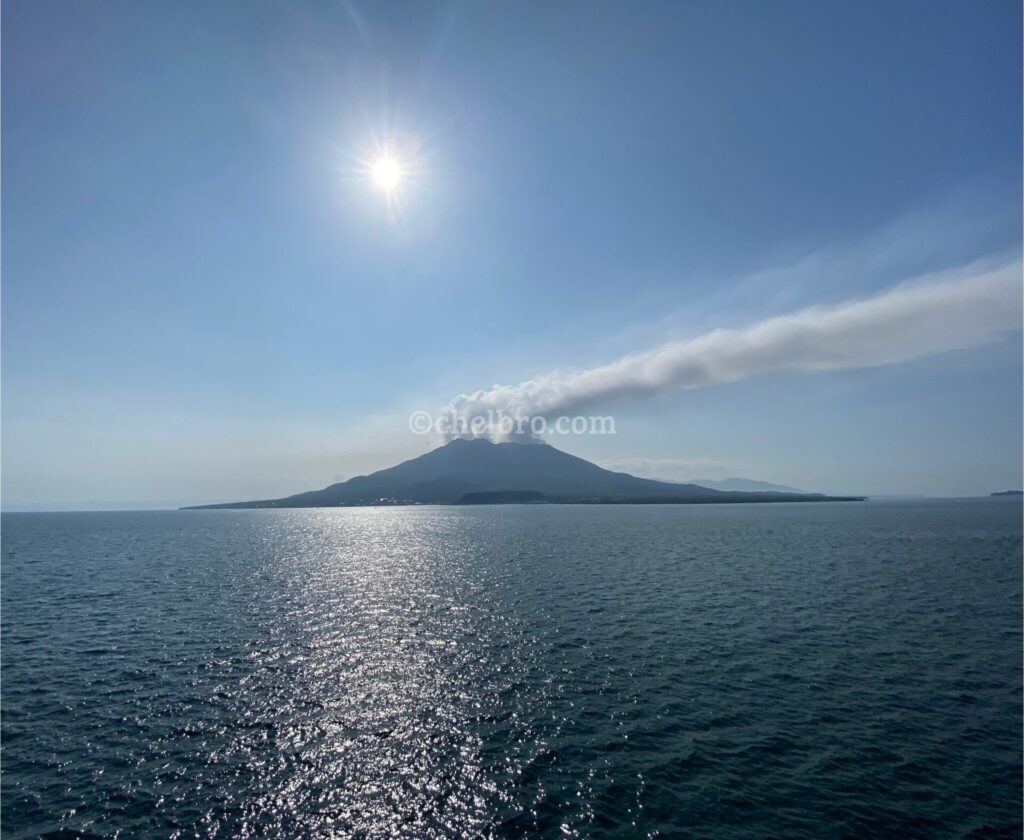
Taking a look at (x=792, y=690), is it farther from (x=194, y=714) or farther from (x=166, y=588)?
(x=166, y=588)

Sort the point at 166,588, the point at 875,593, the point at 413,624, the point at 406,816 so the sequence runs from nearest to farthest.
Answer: the point at 406,816 → the point at 413,624 → the point at 875,593 → the point at 166,588

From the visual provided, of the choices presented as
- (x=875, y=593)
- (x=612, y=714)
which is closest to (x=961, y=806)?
→ (x=612, y=714)

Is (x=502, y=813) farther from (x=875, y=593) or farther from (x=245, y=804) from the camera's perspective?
(x=875, y=593)

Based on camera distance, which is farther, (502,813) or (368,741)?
(368,741)

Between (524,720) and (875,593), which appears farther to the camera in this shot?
(875,593)

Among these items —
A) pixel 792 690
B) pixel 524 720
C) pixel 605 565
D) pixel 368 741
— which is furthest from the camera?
pixel 605 565

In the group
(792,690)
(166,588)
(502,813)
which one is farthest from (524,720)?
(166,588)
